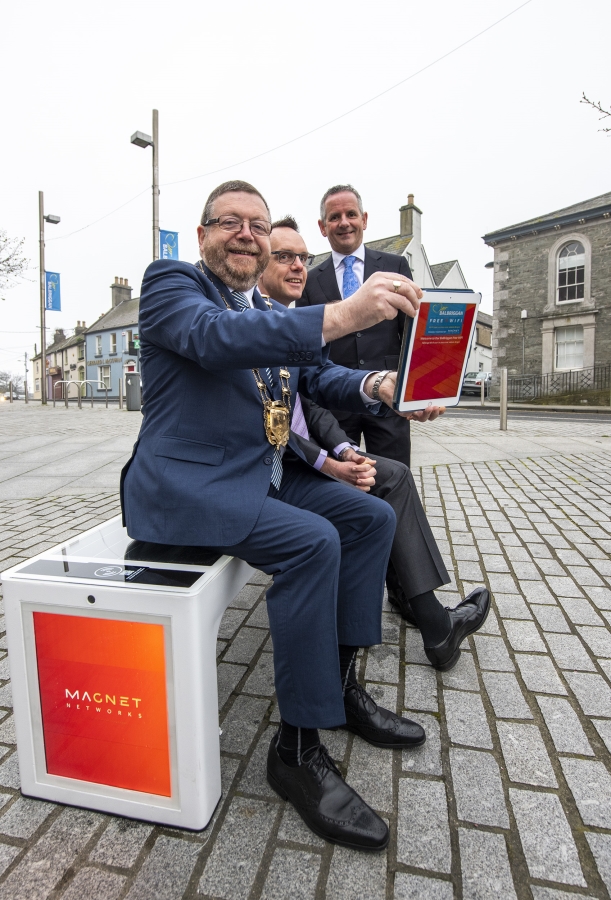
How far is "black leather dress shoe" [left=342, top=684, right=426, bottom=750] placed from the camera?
1.87 m

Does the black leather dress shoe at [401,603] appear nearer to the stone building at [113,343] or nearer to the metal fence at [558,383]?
the metal fence at [558,383]

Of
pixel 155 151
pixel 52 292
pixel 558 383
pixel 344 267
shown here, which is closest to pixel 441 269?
pixel 558 383

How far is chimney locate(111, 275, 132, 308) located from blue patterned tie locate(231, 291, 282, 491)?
1954 inches

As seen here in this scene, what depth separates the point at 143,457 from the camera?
71.2 inches

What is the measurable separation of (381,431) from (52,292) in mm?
20828

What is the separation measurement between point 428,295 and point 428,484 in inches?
166

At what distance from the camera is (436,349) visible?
5.99 feet

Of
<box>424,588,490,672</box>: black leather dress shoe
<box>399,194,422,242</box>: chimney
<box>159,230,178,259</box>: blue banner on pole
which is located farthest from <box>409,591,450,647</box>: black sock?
<box>399,194,422,242</box>: chimney

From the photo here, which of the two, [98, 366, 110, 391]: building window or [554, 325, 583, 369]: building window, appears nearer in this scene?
[554, 325, 583, 369]: building window

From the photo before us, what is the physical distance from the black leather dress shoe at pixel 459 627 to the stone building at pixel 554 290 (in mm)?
24471

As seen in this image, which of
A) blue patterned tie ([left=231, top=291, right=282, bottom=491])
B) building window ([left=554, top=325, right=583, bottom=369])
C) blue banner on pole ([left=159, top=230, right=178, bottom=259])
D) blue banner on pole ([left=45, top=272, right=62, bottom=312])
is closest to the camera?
blue patterned tie ([left=231, top=291, right=282, bottom=491])

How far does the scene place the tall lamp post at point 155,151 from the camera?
12.6 metres

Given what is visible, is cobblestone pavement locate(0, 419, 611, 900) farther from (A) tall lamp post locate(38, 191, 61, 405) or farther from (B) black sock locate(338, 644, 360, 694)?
(A) tall lamp post locate(38, 191, 61, 405)

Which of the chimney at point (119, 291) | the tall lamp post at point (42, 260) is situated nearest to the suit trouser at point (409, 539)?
the tall lamp post at point (42, 260)
